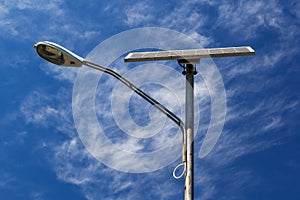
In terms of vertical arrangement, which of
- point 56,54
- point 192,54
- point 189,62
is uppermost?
point 56,54

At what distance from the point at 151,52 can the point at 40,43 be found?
2.10 metres

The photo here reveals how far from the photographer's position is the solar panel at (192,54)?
9617mm

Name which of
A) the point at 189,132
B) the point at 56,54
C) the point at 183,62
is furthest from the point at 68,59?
the point at 189,132

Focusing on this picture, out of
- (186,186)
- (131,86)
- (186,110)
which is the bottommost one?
(186,186)

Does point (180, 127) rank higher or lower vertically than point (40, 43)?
lower

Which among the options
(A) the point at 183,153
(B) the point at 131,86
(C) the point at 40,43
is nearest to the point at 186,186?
(A) the point at 183,153

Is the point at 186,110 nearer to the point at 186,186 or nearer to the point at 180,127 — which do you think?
the point at 180,127

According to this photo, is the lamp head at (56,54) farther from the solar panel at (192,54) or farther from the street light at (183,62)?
the solar panel at (192,54)

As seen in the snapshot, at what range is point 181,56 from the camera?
969 cm

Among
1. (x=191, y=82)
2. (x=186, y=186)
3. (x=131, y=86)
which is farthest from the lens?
(x=131, y=86)

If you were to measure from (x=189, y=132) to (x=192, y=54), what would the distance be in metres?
1.45

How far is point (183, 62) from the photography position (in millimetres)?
9680

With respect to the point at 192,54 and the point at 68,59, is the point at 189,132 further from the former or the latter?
the point at 68,59

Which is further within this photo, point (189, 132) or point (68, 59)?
point (68, 59)
